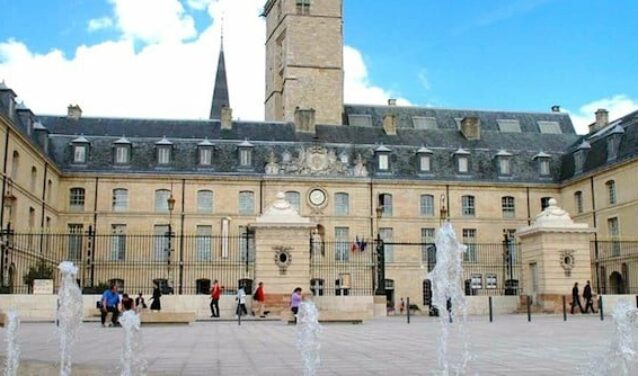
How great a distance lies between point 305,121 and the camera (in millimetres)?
52188

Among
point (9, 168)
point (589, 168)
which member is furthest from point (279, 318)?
point (589, 168)

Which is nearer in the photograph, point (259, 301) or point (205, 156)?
point (259, 301)

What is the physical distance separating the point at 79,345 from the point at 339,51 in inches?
1851

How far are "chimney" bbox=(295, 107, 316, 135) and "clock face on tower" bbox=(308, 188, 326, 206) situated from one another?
17.9ft

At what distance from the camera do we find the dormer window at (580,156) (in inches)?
1940

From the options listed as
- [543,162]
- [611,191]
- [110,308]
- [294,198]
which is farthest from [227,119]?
[110,308]

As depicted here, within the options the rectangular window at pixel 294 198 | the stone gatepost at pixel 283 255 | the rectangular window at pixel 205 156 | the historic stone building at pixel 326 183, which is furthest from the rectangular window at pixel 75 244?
the stone gatepost at pixel 283 255

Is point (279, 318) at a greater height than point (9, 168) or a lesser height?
lesser

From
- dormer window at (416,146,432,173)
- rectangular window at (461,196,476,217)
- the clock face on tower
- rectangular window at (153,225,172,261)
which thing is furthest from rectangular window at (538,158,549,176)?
rectangular window at (153,225,172,261)

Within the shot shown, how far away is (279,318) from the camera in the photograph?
955 inches

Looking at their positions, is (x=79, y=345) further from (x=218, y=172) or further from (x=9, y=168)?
(x=218, y=172)

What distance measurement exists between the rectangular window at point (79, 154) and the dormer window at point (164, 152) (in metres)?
4.33

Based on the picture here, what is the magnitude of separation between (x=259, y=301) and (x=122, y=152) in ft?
85.6

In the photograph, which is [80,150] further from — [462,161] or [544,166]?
[544,166]
